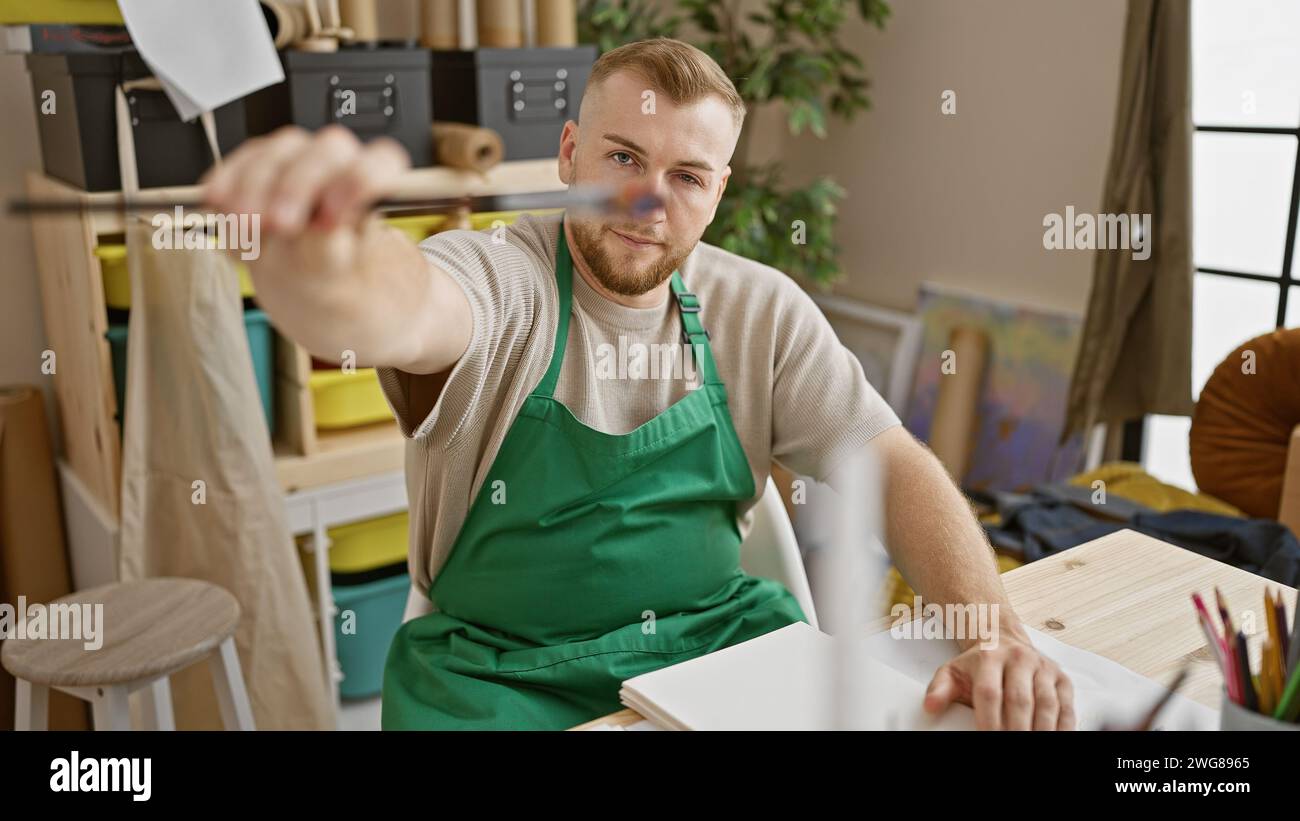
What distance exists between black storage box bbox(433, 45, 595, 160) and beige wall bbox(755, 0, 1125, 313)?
1249 mm

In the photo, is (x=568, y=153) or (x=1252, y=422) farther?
(x=1252, y=422)

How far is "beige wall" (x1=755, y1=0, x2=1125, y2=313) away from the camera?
9.62ft

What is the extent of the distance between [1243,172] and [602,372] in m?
2.18

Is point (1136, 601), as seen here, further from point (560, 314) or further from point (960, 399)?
point (960, 399)

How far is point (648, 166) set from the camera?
1234mm

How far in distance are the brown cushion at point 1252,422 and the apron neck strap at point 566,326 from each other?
1.47 m

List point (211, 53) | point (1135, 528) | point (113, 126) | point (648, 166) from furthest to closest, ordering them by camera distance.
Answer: point (1135, 528)
point (113, 126)
point (211, 53)
point (648, 166)

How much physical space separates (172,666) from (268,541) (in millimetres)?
422

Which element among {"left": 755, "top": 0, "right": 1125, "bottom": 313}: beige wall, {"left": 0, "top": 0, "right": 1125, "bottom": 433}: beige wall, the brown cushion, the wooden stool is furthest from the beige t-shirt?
{"left": 755, "top": 0, "right": 1125, "bottom": 313}: beige wall

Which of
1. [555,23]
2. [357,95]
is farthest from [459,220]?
[555,23]

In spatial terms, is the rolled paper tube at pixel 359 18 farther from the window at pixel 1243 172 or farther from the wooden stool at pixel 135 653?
the window at pixel 1243 172

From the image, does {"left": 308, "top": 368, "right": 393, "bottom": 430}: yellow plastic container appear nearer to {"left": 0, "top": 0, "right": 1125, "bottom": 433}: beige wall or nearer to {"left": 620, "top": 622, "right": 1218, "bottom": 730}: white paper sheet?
{"left": 0, "top": 0, "right": 1125, "bottom": 433}: beige wall

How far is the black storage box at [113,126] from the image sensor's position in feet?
6.63

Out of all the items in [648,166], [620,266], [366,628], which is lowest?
[366,628]
